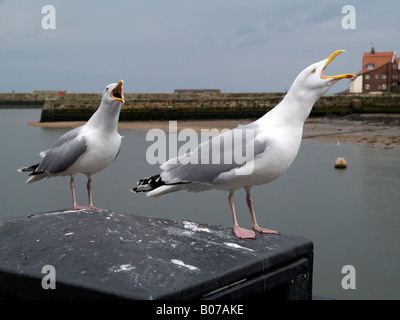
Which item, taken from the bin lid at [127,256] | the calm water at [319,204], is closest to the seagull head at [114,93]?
the bin lid at [127,256]

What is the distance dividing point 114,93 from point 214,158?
1029mm

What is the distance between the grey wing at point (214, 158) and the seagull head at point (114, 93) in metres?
0.73

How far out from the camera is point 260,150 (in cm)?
311

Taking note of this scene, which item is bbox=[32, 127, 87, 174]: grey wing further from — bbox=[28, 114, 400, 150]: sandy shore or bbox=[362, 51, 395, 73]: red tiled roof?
bbox=[362, 51, 395, 73]: red tiled roof

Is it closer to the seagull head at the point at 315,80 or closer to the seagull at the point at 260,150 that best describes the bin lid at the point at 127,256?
the seagull at the point at 260,150

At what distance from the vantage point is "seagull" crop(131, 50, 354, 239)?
→ 309 cm

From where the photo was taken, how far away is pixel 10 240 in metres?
2.88

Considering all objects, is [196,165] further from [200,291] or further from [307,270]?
[200,291]

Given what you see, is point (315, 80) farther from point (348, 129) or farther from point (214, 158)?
point (348, 129)

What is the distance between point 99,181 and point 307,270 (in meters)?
12.3

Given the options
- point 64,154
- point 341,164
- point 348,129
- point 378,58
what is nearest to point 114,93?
point 64,154

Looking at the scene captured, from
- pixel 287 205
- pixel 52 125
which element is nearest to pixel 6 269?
pixel 287 205

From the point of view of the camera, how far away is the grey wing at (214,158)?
10.5 ft
